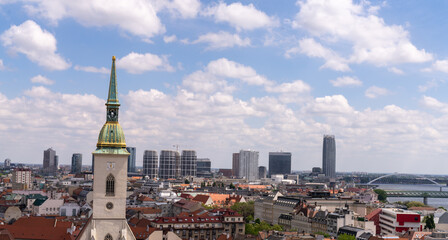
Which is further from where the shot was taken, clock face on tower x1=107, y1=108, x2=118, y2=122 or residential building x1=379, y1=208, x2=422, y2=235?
residential building x1=379, y1=208, x2=422, y2=235

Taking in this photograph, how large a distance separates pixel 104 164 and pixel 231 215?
72988 mm

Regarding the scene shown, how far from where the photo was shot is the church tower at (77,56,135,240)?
43.9 metres

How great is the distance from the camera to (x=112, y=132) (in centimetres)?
4409

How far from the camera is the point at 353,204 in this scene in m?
156

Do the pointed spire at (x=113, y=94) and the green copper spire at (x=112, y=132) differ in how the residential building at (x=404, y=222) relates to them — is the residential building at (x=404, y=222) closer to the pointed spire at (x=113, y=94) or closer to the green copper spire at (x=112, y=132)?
the green copper spire at (x=112, y=132)

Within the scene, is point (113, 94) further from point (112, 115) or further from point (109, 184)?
point (109, 184)

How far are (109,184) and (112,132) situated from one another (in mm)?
3932

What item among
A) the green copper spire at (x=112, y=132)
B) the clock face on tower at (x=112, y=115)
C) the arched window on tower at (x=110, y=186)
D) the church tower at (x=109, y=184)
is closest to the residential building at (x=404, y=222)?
the church tower at (x=109, y=184)

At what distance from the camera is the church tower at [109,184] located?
144 feet

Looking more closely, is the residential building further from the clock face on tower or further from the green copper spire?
the clock face on tower

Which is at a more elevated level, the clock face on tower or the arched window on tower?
the clock face on tower

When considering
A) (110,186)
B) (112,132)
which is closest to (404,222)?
(110,186)

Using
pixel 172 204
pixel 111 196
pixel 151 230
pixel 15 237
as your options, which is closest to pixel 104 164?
pixel 111 196

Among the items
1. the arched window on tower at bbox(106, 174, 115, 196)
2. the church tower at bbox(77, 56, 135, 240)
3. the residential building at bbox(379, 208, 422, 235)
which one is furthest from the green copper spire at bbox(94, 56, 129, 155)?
the residential building at bbox(379, 208, 422, 235)
